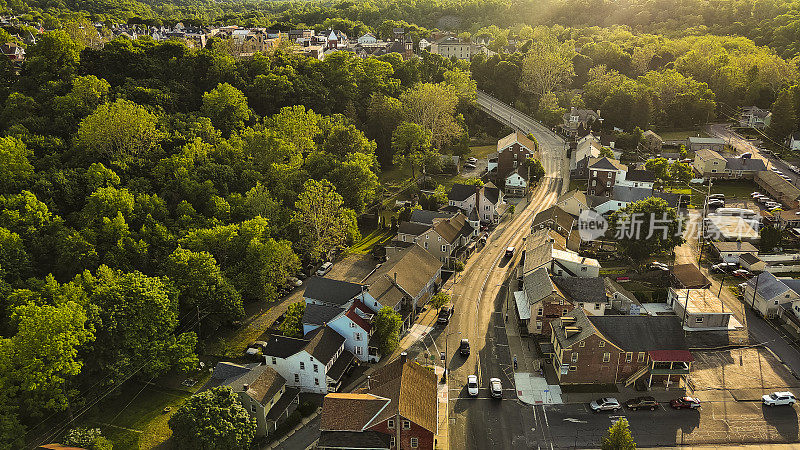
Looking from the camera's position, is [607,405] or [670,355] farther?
[670,355]

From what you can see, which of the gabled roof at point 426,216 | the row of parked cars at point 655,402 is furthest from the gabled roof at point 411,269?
the row of parked cars at point 655,402

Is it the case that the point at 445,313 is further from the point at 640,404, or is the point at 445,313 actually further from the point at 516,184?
the point at 516,184

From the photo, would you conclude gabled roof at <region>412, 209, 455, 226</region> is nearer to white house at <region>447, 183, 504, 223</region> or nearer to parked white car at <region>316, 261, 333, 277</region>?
white house at <region>447, 183, 504, 223</region>

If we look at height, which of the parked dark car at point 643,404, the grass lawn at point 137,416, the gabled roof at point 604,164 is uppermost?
the gabled roof at point 604,164

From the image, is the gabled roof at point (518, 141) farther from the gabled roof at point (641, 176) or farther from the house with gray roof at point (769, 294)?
the house with gray roof at point (769, 294)

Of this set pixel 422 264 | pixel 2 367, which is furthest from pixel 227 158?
pixel 2 367

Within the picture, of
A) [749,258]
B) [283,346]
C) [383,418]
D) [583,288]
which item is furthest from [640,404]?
[749,258]

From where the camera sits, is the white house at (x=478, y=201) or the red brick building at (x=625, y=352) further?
the white house at (x=478, y=201)

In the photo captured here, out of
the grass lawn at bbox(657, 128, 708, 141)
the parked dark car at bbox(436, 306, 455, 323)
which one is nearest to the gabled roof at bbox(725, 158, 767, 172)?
the grass lawn at bbox(657, 128, 708, 141)
